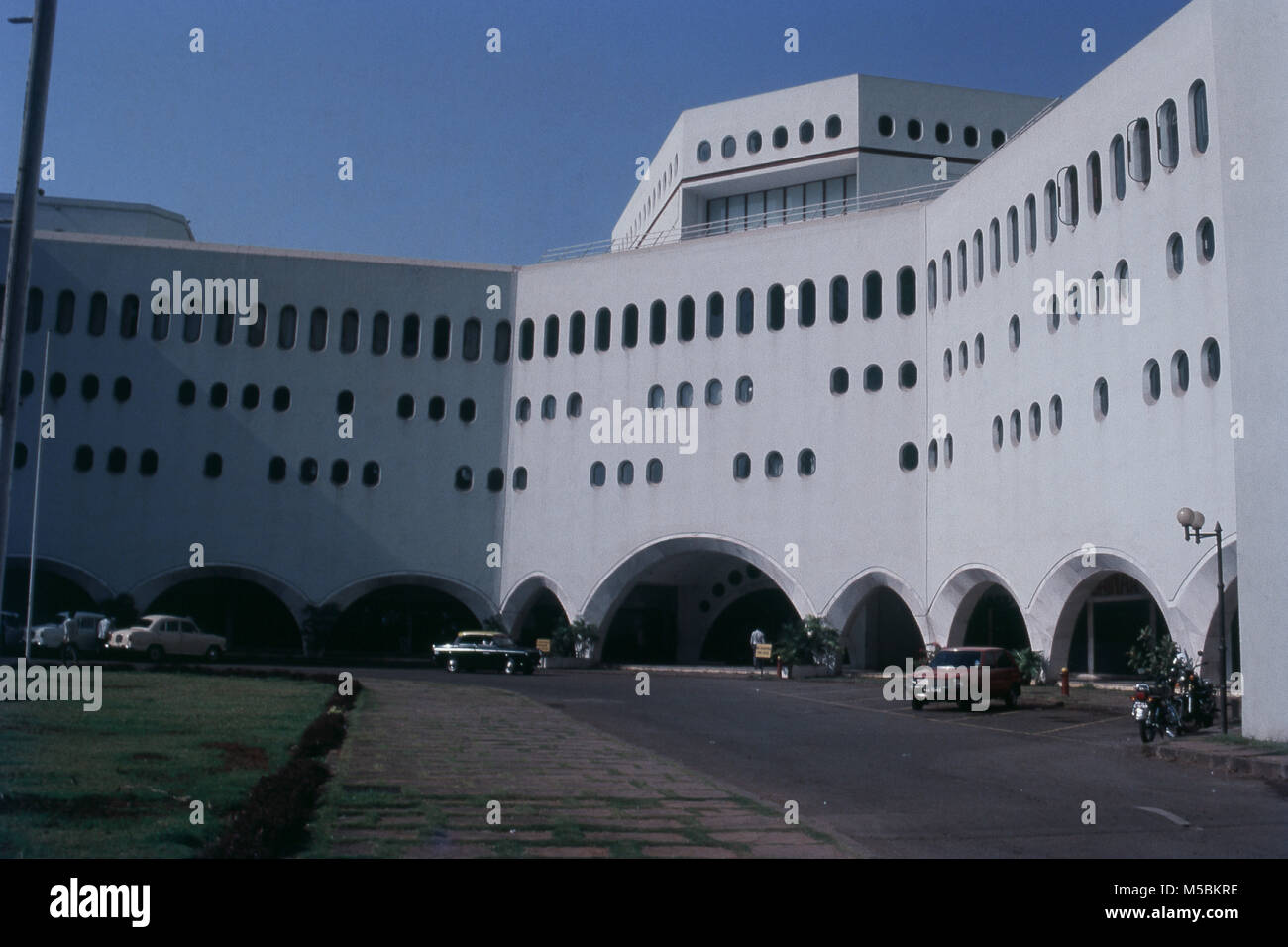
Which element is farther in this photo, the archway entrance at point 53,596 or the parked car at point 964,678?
the archway entrance at point 53,596

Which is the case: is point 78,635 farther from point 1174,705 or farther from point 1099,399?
point 1174,705

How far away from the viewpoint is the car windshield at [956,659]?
24438 mm

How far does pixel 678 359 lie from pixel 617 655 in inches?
523

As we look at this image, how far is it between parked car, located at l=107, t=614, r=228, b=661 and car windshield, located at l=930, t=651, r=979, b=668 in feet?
72.5

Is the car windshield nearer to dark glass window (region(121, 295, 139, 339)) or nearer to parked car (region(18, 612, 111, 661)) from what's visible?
parked car (region(18, 612, 111, 661))

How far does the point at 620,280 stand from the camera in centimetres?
4588

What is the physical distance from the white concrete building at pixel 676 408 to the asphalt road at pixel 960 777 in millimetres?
12315

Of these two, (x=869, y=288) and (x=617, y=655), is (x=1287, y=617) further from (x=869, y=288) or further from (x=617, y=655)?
(x=617, y=655)

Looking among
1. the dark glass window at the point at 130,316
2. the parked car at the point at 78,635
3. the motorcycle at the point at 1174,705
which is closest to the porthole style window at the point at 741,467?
the parked car at the point at 78,635

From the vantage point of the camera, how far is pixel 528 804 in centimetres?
941

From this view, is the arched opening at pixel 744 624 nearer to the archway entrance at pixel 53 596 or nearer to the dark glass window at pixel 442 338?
the dark glass window at pixel 442 338

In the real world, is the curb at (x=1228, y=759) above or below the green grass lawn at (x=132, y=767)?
below

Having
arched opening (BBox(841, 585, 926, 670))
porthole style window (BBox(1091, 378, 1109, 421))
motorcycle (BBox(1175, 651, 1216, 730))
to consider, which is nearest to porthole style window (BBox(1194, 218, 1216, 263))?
porthole style window (BBox(1091, 378, 1109, 421))

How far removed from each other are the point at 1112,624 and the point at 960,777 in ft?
78.4
